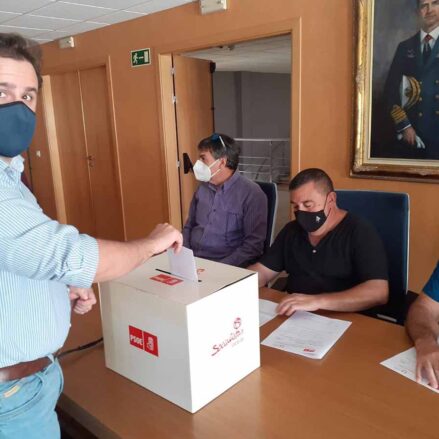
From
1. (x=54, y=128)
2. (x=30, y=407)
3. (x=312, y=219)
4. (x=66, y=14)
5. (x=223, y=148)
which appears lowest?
(x=30, y=407)

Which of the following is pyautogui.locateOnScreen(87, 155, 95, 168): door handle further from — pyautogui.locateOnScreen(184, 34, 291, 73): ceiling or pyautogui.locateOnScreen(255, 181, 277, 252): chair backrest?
pyautogui.locateOnScreen(255, 181, 277, 252): chair backrest

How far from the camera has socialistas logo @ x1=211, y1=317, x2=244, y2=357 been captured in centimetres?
98

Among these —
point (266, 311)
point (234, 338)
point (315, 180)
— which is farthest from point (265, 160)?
point (234, 338)

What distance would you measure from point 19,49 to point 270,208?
63.0 inches

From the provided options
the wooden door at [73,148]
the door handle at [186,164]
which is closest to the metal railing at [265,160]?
the wooden door at [73,148]

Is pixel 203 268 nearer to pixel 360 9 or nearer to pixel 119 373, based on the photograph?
pixel 119 373

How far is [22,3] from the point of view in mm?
3141

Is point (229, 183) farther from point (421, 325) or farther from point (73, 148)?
point (73, 148)

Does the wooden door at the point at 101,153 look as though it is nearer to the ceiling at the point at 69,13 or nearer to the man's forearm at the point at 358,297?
the ceiling at the point at 69,13

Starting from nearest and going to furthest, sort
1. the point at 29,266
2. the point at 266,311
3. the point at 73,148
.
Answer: the point at 29,266
the point at 266,311
the point at 73,148

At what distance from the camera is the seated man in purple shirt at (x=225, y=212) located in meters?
2.29

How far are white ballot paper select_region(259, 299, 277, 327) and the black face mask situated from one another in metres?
0.38

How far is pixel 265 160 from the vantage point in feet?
31.0

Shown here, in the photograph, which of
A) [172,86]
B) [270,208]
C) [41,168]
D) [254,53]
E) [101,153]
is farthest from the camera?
[254,53]
